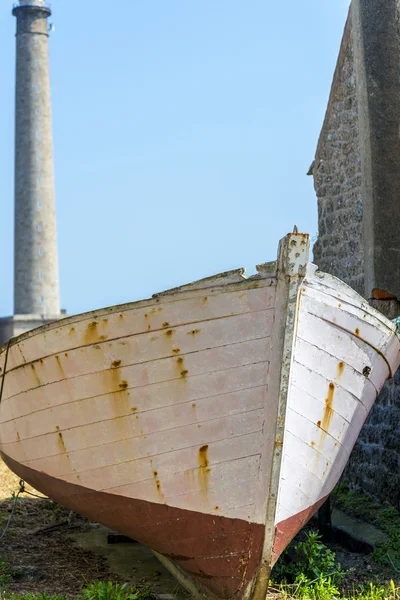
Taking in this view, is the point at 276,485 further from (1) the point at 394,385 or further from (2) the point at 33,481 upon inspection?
(1) the point at 394,385

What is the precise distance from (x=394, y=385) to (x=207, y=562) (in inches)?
138

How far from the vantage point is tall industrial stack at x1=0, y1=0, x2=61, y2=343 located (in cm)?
3050

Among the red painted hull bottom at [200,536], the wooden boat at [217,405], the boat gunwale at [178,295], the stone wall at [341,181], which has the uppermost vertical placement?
the stone wall at [341,181]

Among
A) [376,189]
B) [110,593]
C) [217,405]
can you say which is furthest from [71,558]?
[376,189]

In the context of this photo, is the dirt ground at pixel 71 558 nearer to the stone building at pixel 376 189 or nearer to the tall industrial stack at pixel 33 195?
the stone building at pixel 376 189

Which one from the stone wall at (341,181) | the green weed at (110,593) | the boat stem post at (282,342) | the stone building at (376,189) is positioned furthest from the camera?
the stone wall at (341,181)

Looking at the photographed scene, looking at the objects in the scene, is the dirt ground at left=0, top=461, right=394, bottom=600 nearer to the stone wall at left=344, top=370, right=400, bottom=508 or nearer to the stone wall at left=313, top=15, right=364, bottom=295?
the stone wall at left=344, top=370, right=400, bottom=508

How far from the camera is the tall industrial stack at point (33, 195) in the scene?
100ft

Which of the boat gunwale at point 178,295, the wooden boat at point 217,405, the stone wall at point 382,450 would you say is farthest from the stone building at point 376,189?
the boat gunwale at point 178,295

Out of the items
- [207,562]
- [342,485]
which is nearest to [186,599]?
[207,562]

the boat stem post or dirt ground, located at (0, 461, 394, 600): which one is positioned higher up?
the boat stem post

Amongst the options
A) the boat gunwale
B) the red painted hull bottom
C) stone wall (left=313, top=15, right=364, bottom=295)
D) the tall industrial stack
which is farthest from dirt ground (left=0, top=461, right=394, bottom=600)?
the tall industrial stack

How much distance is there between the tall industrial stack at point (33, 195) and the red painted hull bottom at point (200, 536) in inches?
972

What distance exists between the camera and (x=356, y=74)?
9.45 metres
